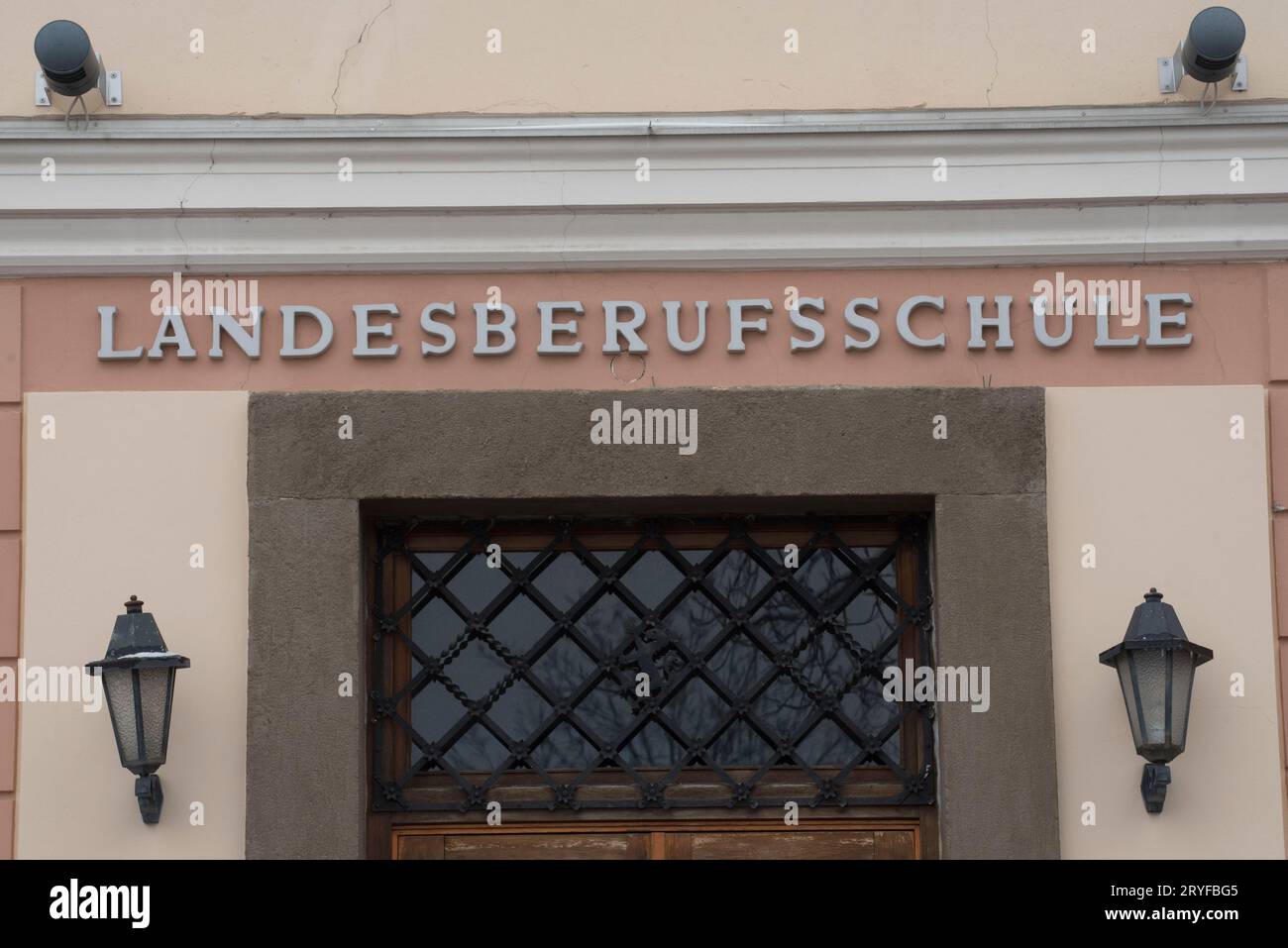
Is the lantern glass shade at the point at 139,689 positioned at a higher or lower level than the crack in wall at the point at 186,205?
lower

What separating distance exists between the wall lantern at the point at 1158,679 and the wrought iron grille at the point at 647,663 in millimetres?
827

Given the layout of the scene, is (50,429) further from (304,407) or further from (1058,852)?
(1058,852)

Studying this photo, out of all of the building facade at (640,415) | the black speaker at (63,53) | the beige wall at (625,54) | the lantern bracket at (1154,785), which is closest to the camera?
the lantern bracket at (1154,785)

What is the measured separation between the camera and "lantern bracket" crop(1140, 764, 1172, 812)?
6750 millimetres

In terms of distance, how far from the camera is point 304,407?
7.10 meters

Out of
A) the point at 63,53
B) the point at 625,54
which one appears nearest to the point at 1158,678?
the point at 625,54

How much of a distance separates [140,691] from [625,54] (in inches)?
117

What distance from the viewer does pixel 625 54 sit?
7.44 metres

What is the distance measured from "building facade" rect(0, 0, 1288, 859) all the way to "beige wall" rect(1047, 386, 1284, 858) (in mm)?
16

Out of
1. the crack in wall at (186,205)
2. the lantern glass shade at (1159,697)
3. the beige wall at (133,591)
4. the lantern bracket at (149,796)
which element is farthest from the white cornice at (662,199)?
the lantern bracket at (149,796)

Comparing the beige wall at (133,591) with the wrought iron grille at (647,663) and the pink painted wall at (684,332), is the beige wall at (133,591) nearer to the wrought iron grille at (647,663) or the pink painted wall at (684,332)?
the pink painted wall at (684,332)

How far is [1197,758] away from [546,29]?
3.61 meters

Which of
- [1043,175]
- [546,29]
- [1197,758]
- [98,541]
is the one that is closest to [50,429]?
[98,541]

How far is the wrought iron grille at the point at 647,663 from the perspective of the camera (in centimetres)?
721
